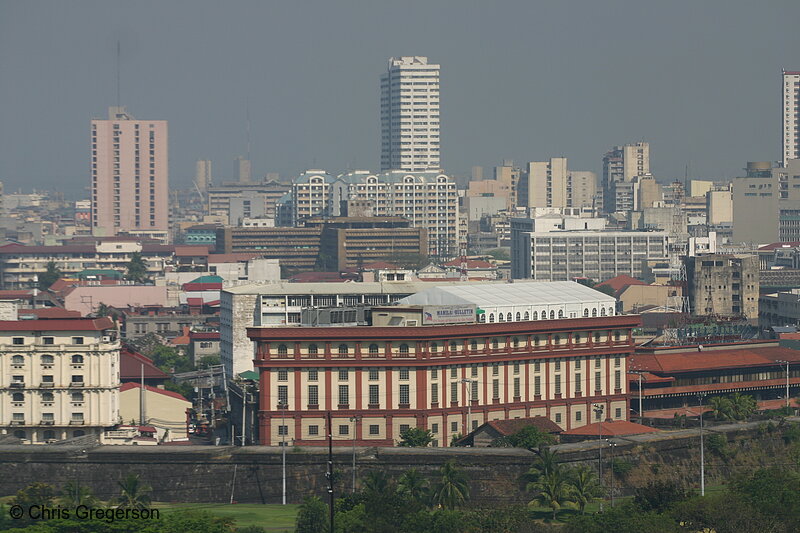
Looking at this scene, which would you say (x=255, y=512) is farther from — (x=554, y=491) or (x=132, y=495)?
(x=554, y=491)

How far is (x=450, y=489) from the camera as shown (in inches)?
4417

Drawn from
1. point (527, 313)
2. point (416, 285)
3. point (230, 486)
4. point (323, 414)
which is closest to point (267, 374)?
point (323, 414)

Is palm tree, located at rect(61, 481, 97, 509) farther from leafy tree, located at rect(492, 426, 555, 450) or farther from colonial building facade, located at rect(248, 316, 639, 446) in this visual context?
leafy tree, located at rect(492, 426, 555, 450)

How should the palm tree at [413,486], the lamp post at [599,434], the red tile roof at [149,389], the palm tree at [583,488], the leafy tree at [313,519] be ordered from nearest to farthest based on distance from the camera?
the leafy tree at [313,519] < the palm tree at [413,486] < the palm tree at [583,488] < the lamp post at [599,434] < the red tile roof at [149,389]

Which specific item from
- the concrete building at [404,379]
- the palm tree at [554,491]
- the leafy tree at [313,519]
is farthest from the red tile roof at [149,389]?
the leafy tree at [313,519]

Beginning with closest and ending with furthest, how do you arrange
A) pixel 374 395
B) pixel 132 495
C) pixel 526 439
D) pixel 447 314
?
pixel 132 495 → pixel 526 439 → pixel 374 395 → pixel 447 314

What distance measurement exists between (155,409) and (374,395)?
20.2 m

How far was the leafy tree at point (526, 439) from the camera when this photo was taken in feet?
405

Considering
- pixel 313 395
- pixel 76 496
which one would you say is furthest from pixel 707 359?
pixel 76 496

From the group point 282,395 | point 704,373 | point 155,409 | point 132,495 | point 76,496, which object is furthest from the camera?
point 704,373

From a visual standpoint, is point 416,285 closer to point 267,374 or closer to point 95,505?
point 267,374

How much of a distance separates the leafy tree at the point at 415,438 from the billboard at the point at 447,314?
9189 mm

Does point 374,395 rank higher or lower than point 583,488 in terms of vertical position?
higher

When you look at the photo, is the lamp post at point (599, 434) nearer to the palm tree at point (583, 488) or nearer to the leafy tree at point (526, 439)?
the palm tree at point (583, 488)
